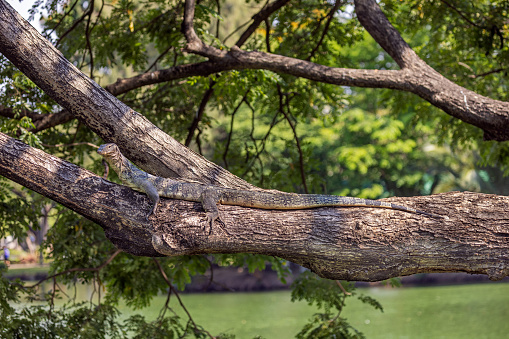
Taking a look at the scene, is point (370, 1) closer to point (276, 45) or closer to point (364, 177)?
point (276, 45)

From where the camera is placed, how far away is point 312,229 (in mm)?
2898

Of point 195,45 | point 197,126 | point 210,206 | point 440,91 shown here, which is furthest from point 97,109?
point 197,126

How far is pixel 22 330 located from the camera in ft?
17.5

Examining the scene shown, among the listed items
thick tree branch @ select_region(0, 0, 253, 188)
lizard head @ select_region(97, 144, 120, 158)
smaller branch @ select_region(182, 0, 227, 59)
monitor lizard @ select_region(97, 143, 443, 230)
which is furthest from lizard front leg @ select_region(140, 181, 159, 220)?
smaller branch @ select_region(182, 0, 227, 59)

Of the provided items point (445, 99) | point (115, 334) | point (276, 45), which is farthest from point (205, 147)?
point (445, 99)

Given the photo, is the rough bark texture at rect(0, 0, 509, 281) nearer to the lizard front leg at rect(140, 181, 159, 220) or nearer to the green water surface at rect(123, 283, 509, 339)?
the lizard front leg at rect(140, 181, 159, 220)

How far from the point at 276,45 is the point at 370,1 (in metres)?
3.86

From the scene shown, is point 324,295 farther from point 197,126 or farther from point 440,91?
point 440,91

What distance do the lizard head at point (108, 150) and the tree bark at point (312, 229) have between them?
1.20 ft

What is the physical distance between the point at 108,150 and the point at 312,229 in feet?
4.68

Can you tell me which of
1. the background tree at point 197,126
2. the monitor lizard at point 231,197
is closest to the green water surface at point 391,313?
the background tree at point 197,126

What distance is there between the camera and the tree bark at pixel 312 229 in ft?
9.16

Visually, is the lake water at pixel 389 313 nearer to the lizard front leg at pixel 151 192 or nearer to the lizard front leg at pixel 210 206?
the lizard front leg at pixel 151 192

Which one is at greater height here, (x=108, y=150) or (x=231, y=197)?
(x=108, y=150)
